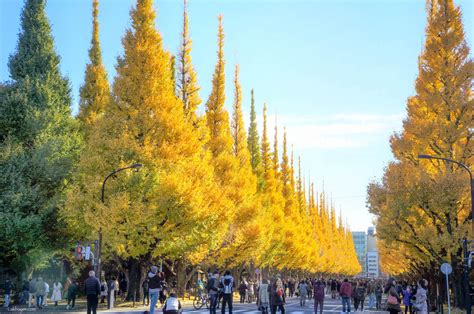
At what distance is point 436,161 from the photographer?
2536 centimetres

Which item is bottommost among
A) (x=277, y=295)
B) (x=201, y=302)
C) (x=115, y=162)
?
(x=201, y=302)

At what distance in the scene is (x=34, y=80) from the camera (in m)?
27.6

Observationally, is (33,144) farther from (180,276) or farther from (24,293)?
(180,276)

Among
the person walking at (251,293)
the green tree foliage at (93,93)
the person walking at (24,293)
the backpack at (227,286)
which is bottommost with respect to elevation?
the person walking at (251,293)

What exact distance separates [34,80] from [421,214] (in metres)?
19.8

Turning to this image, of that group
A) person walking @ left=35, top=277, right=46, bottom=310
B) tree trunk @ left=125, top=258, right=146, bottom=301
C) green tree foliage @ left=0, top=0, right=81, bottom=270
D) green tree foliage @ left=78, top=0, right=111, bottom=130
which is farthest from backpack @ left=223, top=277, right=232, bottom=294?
green tree foliage @ left=78, top=0, right=111, bottom=130

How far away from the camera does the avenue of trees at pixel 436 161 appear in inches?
892

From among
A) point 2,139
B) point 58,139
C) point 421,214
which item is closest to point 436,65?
point 421,214

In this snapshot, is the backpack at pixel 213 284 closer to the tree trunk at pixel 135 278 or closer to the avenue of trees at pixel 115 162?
the avenue of trees at pixel 115 162

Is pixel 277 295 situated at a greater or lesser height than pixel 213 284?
lesser

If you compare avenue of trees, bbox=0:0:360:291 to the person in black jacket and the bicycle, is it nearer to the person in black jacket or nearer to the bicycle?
the bicycle

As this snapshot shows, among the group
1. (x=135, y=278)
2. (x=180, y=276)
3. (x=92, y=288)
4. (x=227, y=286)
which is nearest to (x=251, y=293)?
(x=180, y=276)

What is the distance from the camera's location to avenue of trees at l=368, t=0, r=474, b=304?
22.7 meters

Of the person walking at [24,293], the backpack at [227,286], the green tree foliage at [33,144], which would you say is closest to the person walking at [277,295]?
the backpack at [227,286]
